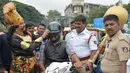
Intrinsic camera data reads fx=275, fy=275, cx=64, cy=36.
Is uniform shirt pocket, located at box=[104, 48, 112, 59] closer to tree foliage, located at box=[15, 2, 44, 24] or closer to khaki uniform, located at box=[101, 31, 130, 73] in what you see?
khaki uniform, located at box=[101, 31, 130, 73]

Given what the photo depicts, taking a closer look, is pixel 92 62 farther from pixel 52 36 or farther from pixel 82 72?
pixel 52 36

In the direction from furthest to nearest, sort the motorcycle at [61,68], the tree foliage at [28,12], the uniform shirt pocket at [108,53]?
the tree foliage at [28,12]
the motorcycle at [61,68]
the uniform shirt pocket at [108,53]

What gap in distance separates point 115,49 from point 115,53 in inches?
1.7

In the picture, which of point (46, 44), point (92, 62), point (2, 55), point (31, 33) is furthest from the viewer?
point (31, 33)

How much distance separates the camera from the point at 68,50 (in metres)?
3.85

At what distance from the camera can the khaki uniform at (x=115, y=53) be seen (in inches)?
115

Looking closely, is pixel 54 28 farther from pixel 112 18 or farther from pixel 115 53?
pixel 115 53

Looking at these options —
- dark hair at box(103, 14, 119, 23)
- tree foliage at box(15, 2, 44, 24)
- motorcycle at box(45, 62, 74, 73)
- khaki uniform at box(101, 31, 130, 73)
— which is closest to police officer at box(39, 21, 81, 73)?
motorcycle at box(45, 62, 74, 73)

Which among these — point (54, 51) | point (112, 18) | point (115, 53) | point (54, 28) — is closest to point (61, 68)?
point (54, 51)

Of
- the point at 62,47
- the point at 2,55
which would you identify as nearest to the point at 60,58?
the point at 62,47

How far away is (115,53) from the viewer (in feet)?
9.93


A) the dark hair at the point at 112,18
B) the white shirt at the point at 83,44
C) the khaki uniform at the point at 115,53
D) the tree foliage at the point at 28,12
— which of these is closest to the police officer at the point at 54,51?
the white shirt at the point at 83,44

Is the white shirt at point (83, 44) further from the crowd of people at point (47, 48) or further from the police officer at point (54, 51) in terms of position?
the police officer at point (54, 51)

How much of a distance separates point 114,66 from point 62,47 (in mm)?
1035
